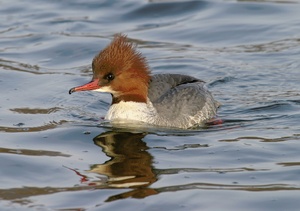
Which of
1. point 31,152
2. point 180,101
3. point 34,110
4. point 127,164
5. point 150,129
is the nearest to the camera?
point 127,164

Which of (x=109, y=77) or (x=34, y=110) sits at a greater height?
(x=109, y=77)

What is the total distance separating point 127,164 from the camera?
28.8 ft

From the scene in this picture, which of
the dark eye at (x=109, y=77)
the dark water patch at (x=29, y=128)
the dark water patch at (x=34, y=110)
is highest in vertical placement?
the dark eye at (x=109, y=77)

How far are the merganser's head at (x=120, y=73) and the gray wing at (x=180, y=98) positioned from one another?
Result: 0.22m

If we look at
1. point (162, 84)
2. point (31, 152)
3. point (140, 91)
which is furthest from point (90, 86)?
point (162, 84)

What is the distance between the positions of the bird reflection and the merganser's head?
0.52 m

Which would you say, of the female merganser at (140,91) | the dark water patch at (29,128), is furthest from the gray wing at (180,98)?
the dark water patch at (29,128)

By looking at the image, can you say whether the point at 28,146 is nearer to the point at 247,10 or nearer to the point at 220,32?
the point at 220,32

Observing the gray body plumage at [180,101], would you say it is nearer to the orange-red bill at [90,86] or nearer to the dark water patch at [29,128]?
the orange-red bill at [90,86]

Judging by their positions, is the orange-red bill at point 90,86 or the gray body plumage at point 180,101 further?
the gray body plumage at point 180,101

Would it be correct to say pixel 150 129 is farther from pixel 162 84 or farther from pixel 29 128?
pixel 29 128

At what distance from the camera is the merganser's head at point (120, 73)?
979 centimetres

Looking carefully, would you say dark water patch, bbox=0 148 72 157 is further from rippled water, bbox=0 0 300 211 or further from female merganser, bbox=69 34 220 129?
A: female merganser, bbox=69 34 220 129

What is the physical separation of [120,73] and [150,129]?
2.48 feet
